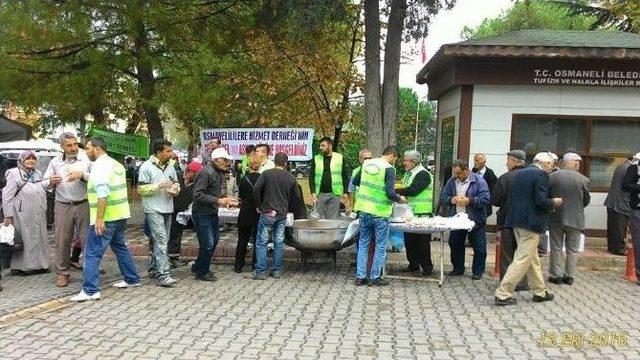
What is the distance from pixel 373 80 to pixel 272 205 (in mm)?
4218

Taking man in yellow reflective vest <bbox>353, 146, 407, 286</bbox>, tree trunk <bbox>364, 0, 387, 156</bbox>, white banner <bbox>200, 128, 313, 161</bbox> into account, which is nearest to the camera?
man in yellow reflective vest <bbox>353, 146, 407, 286</bbox>

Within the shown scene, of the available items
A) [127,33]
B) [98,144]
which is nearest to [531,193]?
[98,144]

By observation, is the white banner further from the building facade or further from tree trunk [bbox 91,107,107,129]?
tree trunk [bbox 91,107,107,129]

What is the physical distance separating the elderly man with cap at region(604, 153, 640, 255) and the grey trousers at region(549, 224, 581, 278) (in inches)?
85.1

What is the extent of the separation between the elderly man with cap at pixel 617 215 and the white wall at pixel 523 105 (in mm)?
1324

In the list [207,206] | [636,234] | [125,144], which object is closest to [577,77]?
[636,234]

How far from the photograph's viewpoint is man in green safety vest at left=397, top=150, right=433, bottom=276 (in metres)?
8.34

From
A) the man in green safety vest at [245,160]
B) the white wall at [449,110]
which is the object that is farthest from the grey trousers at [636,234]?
the man in green safety vest at [245,160]

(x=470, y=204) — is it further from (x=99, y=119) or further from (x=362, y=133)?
(x=99, y=119)

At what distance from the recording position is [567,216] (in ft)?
26.7

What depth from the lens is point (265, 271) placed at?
8523 mm

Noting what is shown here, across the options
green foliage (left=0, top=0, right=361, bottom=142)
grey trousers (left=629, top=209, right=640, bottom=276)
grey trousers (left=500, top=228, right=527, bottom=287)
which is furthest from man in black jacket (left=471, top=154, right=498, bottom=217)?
green foliage (left=0, top=0, right=361, bottom=142)

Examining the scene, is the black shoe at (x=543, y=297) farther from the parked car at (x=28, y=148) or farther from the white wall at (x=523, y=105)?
the parked car at (x=28, y=148)

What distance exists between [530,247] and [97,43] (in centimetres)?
994
